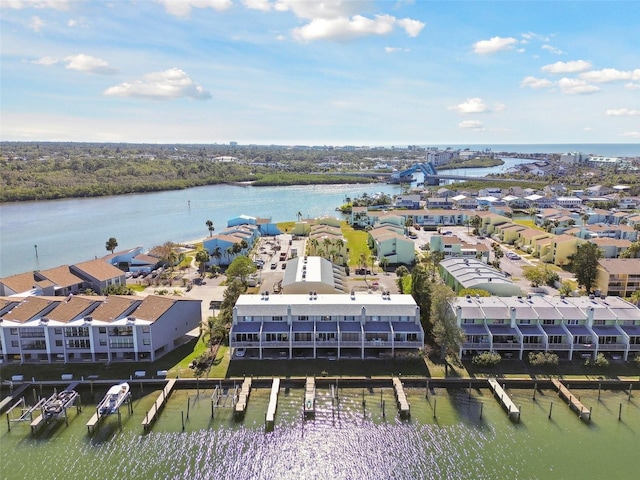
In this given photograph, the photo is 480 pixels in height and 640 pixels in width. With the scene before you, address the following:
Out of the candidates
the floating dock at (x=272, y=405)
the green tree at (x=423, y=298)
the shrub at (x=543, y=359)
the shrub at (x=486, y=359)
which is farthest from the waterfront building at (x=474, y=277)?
the floating dock at (x=272, y=405)

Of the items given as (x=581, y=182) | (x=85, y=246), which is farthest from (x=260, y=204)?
(x=581, y=182)

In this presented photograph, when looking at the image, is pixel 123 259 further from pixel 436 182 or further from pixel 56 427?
pixel 436 182

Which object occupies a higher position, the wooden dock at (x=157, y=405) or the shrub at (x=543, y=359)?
the shrub at (x=543, y=359)

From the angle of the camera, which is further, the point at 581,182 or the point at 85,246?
the point at 581,182

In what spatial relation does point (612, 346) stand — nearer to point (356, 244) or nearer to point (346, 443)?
point (346, 443)

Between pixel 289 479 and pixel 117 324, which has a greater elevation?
pixel 117 324

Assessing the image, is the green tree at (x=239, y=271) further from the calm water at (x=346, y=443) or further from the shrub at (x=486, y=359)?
the shrub at (x=486, y=359)
